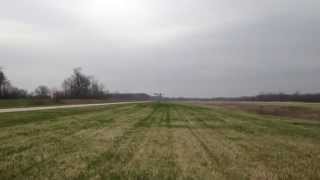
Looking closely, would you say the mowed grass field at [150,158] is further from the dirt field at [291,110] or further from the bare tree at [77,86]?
the bare tree at [77,86]

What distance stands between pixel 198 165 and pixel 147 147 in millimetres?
3559

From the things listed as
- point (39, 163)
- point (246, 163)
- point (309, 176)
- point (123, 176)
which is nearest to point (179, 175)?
point (123, 176)

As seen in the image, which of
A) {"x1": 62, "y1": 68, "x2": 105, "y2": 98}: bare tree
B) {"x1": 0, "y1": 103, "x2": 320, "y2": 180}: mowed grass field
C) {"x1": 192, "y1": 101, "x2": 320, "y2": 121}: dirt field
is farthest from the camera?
{"x1": 62, "y1": 68, "x2": 105, "y2": 98}: bare tree

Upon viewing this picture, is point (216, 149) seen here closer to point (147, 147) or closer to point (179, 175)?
point (147, 147)

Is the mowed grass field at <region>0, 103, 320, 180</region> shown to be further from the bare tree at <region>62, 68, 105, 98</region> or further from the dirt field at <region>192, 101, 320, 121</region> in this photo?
the bare tree at <region>62, 68, 105, 98</region>

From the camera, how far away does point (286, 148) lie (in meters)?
13.4

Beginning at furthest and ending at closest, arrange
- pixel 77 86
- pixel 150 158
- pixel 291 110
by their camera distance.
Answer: pixel 77 86 < pixel 291 110 < pixel 150 158

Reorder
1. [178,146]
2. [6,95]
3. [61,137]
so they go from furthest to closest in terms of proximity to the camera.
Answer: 1. [6,95]
2. [61,137]
3. [178,146]

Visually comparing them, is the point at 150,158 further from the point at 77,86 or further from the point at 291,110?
the point at 77,86

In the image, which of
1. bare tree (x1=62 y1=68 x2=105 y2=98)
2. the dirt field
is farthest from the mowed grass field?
bare tree (x1=62 y1=68 x2=105 y2=98)

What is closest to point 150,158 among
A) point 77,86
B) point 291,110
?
point 291,110

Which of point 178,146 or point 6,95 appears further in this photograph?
point 6,95

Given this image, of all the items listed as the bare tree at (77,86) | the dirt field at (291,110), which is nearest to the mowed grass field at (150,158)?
the dirt field at (291,110)

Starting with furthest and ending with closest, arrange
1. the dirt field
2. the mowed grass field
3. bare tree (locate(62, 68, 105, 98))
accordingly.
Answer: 1. bare tree (locate(62, 68, 105, 98))
2. the dirt field
3. the mowed grass field
